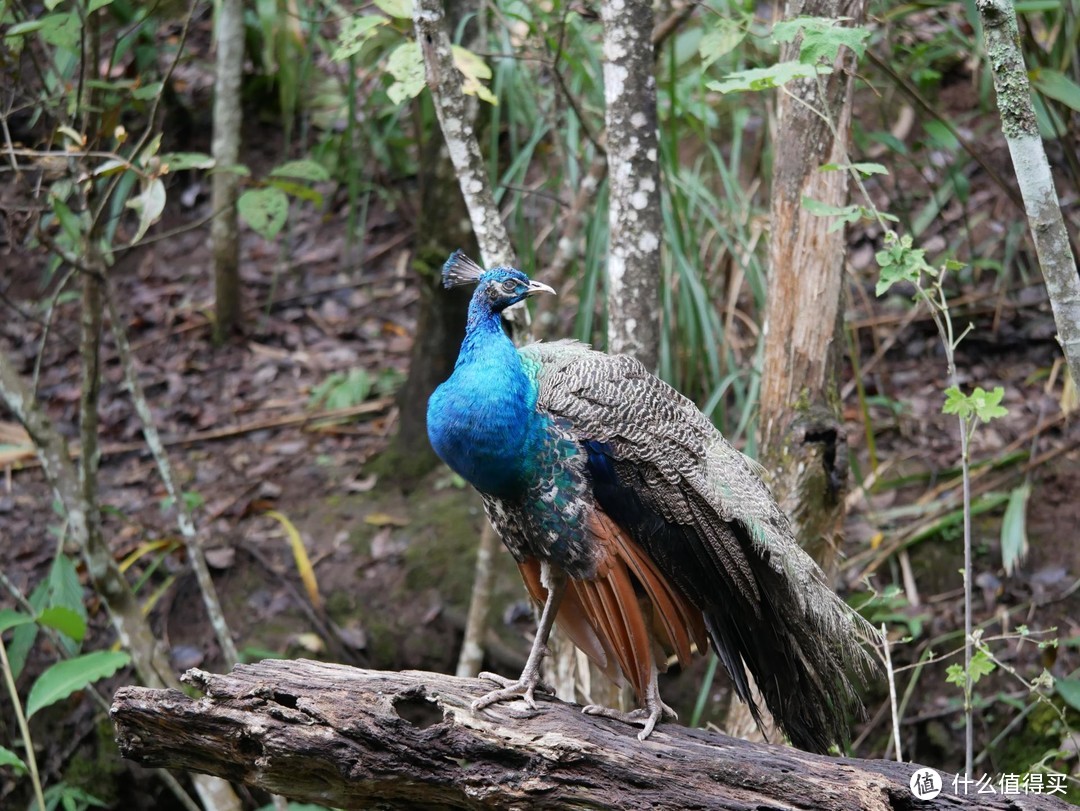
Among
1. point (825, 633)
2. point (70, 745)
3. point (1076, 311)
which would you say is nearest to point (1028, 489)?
point (825, 633)

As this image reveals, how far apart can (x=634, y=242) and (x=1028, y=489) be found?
2636mm

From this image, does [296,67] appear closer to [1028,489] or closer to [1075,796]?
[1028,489]

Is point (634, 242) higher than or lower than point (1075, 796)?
higher

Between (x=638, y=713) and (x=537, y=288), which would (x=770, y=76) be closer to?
(x=537, y=288)

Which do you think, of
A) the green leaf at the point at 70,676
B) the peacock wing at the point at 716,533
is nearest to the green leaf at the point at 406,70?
the peacock wing at the point at 716,533

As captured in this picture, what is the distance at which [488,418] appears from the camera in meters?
3.04

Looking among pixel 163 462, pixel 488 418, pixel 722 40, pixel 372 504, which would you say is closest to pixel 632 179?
pixel 722 40

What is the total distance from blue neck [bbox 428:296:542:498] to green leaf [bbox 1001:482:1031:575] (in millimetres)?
2928

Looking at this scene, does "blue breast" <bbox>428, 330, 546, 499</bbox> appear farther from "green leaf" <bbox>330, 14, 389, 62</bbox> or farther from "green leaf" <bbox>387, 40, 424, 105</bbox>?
"green leaf" <bbox>330, 14, 389, 62</bbox>

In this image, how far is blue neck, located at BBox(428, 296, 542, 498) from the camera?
9.96 feet

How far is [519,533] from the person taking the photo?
3.21m

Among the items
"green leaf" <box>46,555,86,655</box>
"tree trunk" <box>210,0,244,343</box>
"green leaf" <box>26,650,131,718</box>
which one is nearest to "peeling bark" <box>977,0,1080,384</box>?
"green leaf" <box>26,650,131,718</box>

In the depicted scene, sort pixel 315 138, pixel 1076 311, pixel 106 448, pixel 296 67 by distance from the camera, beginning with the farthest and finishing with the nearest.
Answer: pixel 315 138 → pixel 296 67 → pixel 106 448 → pixel 1076 311

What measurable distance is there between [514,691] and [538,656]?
0.46ft
